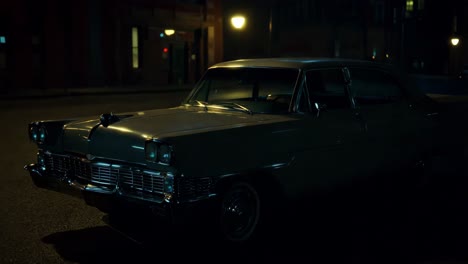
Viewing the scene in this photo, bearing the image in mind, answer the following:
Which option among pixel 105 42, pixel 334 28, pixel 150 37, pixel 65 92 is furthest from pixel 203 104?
pixel 334 28

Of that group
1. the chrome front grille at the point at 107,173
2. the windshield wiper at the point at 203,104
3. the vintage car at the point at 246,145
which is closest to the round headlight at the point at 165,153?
the vintage car at the point at 246,145

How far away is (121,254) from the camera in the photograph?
505cm

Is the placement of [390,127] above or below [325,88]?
below

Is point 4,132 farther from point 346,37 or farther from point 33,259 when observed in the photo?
point 346,37

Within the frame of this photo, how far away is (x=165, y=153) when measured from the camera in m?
4.75

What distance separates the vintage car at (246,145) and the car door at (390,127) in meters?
0.01

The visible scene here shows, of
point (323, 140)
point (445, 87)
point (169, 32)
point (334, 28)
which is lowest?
Result: point (323, 140)

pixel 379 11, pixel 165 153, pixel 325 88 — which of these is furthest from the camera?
pixel 379 11

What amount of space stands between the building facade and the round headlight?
22.7 metres

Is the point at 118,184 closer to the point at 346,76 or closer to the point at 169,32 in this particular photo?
the point at 346,76

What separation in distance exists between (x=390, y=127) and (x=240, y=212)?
228 cm

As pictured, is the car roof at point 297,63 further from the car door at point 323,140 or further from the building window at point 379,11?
the building window at point 379,11

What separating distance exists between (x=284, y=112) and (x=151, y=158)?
158 cm

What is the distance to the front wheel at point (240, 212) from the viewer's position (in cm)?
512
